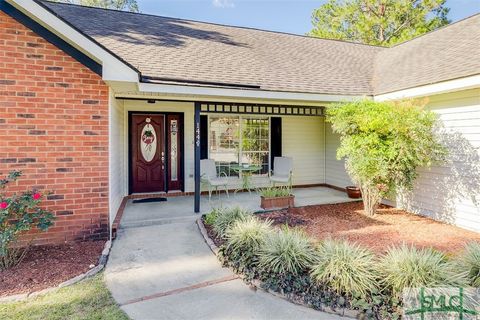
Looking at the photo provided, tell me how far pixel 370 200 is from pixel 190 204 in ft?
14.4

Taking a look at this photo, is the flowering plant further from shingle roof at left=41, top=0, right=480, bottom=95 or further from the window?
the window

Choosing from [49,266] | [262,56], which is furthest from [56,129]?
[262,56]

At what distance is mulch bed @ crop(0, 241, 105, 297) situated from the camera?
3766 millimetres

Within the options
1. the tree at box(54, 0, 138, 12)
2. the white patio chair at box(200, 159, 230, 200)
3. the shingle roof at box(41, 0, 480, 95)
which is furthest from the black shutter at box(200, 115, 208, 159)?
the tree at box(54, 0, 138, 12)

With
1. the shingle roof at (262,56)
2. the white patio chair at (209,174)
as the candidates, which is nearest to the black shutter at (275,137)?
the shingle roof at (262,56)

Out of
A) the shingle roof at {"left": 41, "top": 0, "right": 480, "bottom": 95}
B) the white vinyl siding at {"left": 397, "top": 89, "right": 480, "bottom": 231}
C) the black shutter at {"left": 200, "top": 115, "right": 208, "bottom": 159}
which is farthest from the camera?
the black shutter at {"left": 200, "top": 115, "right": 208, "bottom": 159}

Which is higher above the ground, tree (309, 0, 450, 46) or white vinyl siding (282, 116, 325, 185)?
tree (309, 0, 450, 46)

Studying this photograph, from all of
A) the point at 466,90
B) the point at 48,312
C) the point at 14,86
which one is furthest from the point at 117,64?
the point at 466,90

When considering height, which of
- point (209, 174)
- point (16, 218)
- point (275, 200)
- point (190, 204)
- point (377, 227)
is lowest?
point (377, 227)

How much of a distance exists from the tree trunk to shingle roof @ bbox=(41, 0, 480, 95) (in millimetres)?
2646

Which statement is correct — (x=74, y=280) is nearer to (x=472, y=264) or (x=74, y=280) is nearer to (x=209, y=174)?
(x=209, y=174)

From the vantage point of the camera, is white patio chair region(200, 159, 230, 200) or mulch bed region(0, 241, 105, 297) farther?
white patio chair region(200, 159, 230, 200)

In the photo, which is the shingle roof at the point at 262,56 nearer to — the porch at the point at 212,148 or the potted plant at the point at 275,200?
the porch at the point at 212,148

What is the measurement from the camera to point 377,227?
6117 mm
